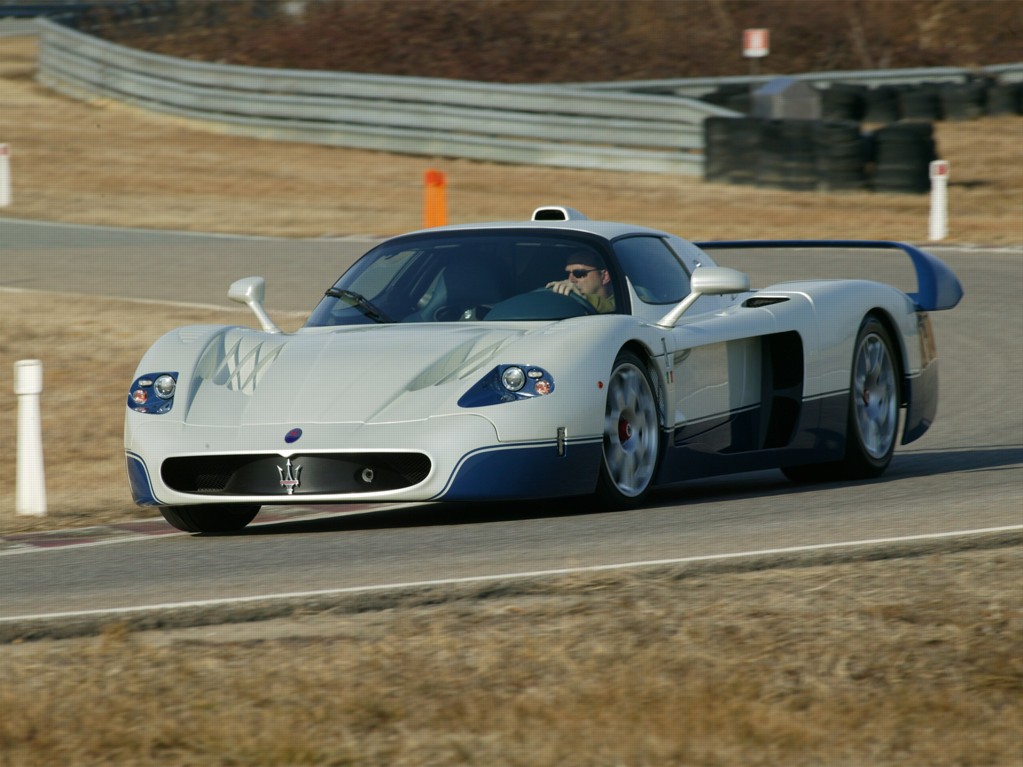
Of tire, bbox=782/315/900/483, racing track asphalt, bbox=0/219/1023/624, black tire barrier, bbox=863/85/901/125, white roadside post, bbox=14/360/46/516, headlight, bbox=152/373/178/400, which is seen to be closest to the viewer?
racing track asphalt, bbox=0/219/1023/624

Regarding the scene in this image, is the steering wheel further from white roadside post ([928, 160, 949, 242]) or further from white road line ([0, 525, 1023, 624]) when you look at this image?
white roadside post ([928, 160, 949, 242])

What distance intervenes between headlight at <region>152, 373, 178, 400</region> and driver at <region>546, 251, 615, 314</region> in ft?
5.43

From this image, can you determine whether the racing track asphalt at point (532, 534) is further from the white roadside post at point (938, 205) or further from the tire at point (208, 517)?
the white roadside post at point (938, 205)

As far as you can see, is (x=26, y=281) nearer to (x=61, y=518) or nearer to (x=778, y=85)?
(x=61, y=518)

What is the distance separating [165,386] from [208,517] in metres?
0.61

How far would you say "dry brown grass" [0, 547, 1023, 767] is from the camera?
12.3ft

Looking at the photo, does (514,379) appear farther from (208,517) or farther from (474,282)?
(208,517)

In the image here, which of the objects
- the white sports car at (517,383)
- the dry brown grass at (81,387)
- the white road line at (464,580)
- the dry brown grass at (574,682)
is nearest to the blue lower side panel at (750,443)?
the white sports car at (517,383)

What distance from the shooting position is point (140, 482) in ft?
23.4

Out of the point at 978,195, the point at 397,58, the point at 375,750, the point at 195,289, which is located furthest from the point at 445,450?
the point at 397,58

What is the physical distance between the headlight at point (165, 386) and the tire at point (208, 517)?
462 mm

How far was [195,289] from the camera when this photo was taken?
1623 cm

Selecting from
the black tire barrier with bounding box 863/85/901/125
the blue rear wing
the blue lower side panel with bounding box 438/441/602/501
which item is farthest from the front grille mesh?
the black tire barrier with bounding box 863/85/901/125

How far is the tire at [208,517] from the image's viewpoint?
739 cm
